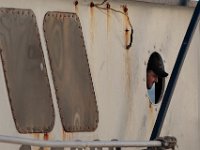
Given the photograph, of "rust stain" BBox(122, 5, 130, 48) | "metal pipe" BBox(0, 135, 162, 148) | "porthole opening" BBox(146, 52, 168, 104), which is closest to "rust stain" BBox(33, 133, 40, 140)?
"metal pipe" BBox(0, 135, 162, 148)

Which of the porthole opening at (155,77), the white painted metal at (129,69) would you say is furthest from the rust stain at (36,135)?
the porthole opening at (155,77)

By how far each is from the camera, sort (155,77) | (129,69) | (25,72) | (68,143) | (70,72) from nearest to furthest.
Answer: (68,143)
(25,72)
(70,72)
(129,69)
(155,77)

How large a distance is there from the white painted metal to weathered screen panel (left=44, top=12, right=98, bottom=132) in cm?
5

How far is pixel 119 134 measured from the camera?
535 centimetres

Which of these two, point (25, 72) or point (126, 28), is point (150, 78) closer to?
point (126, 28)

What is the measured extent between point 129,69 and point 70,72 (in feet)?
2.26

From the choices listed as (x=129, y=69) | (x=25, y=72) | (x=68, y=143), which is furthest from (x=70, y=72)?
(x=68, y=143)

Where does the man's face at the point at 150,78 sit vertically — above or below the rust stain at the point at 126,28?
below

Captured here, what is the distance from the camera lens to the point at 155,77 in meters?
5.74

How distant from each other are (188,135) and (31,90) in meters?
1.94

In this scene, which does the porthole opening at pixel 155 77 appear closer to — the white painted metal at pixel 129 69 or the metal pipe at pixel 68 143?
the white painted metal at pixel 129 69

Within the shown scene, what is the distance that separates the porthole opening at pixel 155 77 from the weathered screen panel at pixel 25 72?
121 cm

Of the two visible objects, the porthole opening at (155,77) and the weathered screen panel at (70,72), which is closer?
the weathered screen panel at (70,72)

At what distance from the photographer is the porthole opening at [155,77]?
5723 millimetres
